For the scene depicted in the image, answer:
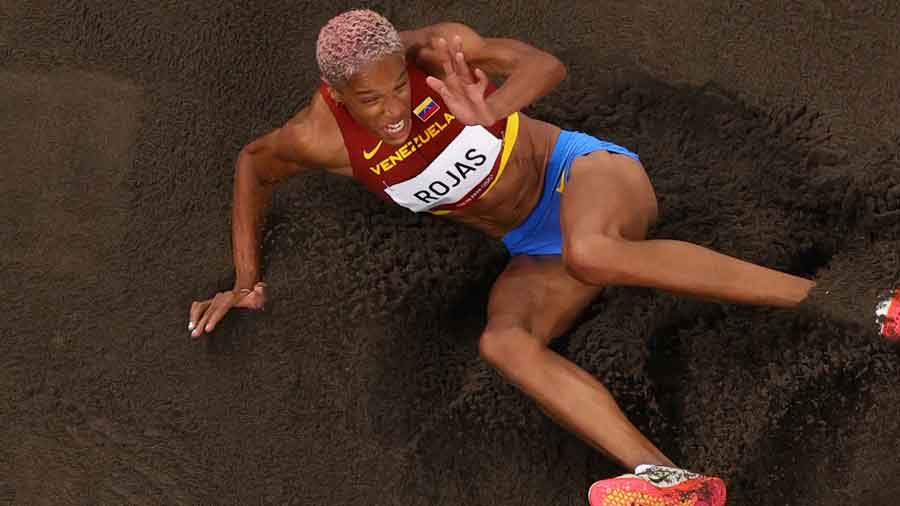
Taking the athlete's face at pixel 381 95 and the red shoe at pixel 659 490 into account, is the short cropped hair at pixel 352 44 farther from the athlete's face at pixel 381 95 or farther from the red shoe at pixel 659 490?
the red shoe at pixel 659 490

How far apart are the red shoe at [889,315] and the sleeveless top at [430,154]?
69cm

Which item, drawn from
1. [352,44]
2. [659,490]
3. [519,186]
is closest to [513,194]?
[519,186]

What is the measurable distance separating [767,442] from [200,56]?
1.45 metres

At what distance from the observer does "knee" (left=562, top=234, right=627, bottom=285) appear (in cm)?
159

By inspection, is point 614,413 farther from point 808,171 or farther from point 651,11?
point 651,11

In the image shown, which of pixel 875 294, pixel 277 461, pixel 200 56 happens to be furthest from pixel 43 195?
pixel 875 294

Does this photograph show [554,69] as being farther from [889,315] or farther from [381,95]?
[889,315]

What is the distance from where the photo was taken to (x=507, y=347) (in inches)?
68.7

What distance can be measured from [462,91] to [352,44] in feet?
0.60

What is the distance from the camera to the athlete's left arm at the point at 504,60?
A: 1.64 metres

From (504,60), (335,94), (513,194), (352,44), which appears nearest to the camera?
(352,44)

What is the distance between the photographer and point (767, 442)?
5.70 ft

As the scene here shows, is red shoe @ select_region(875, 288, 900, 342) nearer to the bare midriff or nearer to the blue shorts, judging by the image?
the blue shorts

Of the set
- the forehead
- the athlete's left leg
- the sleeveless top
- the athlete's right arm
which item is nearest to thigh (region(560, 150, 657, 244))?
the athlete's left leg
